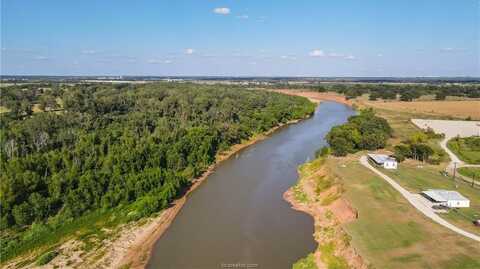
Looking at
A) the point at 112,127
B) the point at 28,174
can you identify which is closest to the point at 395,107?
the point at 112,127

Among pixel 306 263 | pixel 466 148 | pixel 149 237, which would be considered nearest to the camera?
pixel 306 263

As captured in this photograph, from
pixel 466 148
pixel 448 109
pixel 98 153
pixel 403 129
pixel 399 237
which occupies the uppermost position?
pixel 98 153

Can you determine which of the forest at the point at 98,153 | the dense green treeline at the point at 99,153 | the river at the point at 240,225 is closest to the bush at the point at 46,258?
the forest at the point at 98,153

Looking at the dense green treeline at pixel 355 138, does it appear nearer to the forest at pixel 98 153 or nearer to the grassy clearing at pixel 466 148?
the grassy clearing at pixel 466 148

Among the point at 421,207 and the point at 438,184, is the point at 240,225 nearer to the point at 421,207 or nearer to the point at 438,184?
the point at 421,207

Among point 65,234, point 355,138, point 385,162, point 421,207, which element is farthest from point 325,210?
point 355,138

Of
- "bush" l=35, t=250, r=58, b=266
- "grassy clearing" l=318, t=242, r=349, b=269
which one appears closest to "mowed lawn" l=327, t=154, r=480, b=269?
"grassy clearing" l=318, t=242, r=349, b=269

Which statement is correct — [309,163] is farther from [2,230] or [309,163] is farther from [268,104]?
[268,104]
